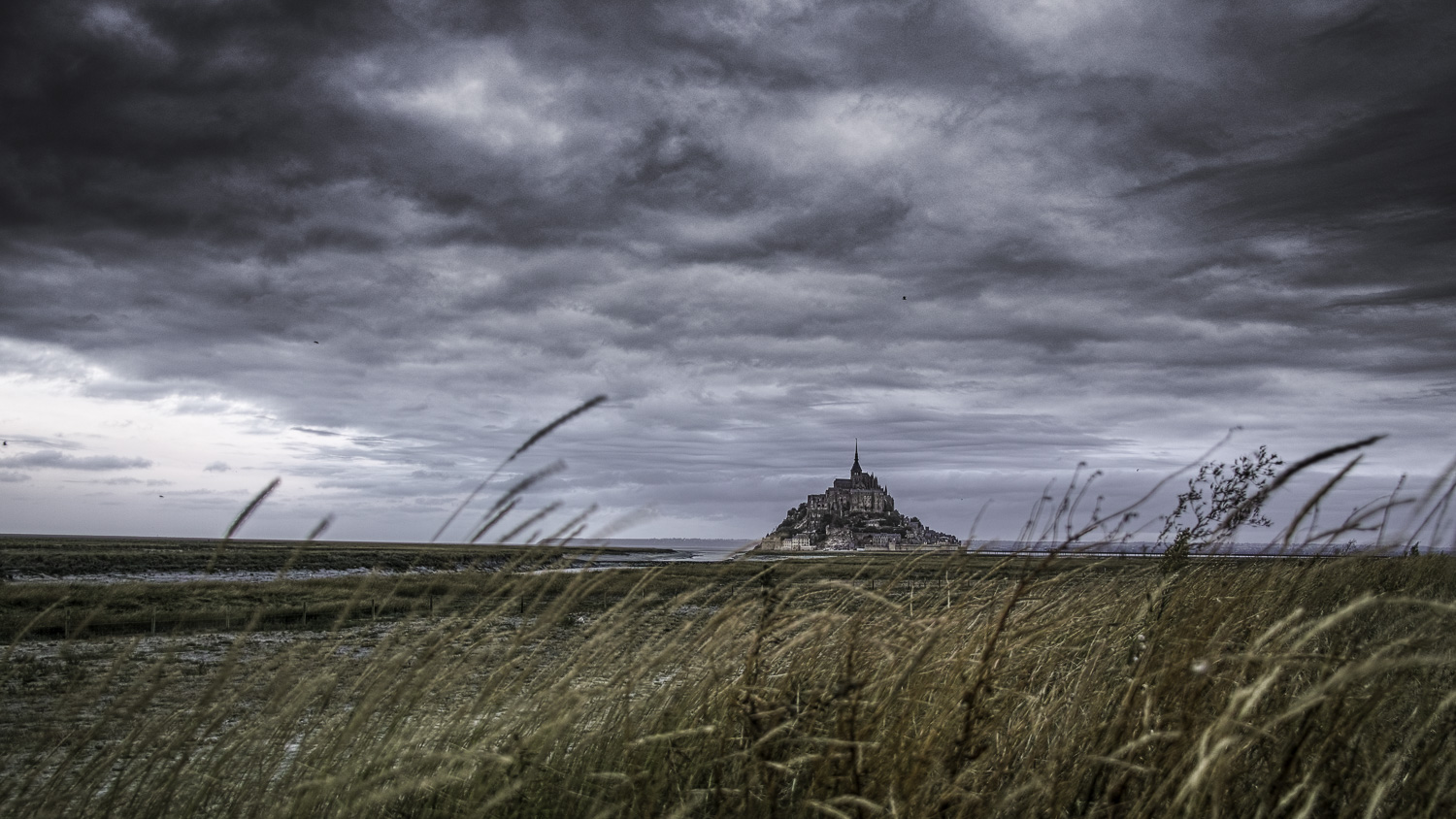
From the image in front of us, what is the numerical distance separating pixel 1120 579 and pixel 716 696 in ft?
10.4

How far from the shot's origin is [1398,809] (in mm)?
2316

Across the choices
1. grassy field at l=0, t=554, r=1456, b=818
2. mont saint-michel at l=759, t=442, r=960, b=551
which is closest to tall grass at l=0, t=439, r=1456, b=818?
grassy field at l=0, t=554, r=1456, b=818

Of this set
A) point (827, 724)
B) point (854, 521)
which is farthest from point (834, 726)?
point (854, 521)

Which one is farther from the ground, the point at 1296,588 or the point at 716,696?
the point at 1296,588

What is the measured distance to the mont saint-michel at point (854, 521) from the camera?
14975cm

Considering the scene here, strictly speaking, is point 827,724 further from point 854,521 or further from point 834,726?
point 854,521

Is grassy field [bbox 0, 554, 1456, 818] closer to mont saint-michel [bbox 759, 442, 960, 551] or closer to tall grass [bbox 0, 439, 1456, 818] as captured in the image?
tall grass [bbox 0, 439, 1456, 818]

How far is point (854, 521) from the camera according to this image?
158 m

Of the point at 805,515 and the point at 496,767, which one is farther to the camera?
the point at 805,515

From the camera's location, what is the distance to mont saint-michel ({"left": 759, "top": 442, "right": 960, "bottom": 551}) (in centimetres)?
14975

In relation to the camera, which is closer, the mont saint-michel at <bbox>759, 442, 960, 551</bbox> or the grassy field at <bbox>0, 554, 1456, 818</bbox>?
the grassy field at <bbox>0, 554, 1456, 818</bbox>

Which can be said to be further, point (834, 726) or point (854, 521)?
point (854, 521)

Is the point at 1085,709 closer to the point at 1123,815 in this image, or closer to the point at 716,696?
the point at 1123,815

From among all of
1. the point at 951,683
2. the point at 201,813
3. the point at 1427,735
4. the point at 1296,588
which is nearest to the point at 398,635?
the point at 201,813
